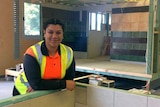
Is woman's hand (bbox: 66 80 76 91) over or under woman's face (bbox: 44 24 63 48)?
under

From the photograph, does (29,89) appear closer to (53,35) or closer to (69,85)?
(69,85)

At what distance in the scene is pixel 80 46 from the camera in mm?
9141

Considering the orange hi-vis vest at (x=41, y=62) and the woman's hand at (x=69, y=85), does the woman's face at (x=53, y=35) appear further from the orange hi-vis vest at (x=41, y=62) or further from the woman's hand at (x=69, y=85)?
the woman's hand at (x=69, y=85)

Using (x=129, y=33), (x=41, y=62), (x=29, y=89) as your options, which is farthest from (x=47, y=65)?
(x=129, y=33)

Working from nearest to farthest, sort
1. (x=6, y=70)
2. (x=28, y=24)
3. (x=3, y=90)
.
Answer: (x=3, y=90)
(x=6, y=70)
(x=28, y=24)

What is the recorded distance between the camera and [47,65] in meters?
1.79

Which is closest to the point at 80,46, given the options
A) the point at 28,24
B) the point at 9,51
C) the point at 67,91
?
the point at 28,24

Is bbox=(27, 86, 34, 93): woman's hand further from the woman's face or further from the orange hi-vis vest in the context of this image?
the woman's face

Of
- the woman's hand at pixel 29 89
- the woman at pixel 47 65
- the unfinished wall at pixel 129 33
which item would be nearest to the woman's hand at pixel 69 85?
the woman at pixel 47 65

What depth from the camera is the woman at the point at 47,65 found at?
67.5 inches

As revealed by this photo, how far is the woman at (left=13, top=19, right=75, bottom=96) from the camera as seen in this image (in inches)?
67.5

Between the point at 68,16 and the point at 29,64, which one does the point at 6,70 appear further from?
the point at 29,64

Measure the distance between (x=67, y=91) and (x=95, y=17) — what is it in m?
7.60

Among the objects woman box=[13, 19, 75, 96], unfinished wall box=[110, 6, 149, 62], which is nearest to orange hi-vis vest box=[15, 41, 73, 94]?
woman box=[13, 19, 75, 96]
